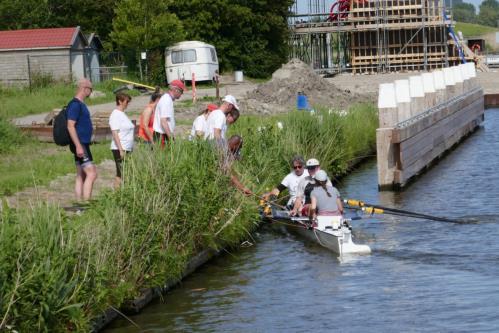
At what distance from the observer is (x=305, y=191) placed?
18531 millimetres

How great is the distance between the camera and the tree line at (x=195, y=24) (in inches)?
2419

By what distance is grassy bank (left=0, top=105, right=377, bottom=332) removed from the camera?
10438 millimetres

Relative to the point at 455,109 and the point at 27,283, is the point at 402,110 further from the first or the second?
the point at 27,283

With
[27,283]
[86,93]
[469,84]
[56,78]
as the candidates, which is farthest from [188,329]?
[56,78]

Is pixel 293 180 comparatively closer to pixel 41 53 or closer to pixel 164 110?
pixel 164 110

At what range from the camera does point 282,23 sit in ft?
219

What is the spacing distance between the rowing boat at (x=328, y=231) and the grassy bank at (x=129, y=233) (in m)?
0.80

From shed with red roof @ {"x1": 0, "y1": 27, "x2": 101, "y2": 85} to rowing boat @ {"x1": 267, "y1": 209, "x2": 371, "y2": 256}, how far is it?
37154 millimetres

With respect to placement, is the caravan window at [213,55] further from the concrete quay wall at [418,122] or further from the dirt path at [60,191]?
the dirt path at [60,191]

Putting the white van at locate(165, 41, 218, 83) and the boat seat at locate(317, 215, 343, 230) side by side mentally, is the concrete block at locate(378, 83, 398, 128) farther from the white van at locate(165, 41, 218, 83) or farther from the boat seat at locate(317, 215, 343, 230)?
the white van at locate(165, 41, 218, 83)

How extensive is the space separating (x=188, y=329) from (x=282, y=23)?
54.7m

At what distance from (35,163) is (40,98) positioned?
2328cm

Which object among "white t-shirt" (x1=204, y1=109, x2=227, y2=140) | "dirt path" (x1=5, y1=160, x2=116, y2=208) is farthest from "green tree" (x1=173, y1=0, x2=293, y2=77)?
"white t-shirt" (x1=204, y1=109, x2=227, y2=140)

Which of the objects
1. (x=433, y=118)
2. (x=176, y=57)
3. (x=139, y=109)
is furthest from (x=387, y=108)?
(x=176, y=57)
